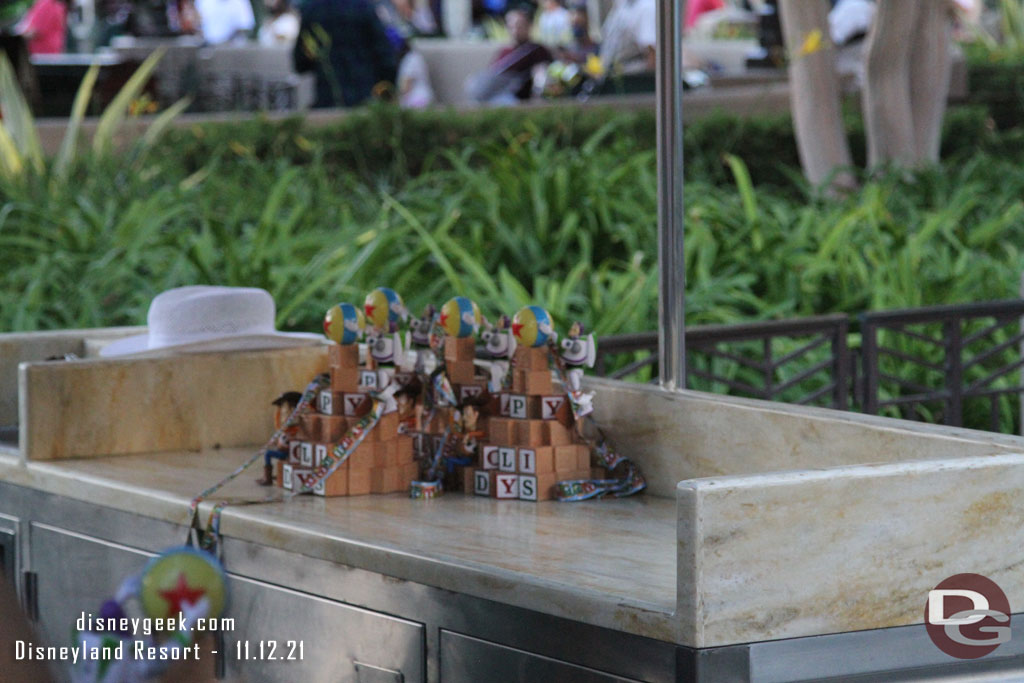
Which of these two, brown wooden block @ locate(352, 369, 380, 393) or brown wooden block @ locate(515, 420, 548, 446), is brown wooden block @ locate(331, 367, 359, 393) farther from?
brown wooden block @ locate(515, 420, 548, 446)

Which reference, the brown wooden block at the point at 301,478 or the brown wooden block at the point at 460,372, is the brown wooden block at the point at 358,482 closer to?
the brown wooden block at the point at 301,478

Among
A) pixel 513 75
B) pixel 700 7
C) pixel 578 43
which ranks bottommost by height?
pixel 513 75

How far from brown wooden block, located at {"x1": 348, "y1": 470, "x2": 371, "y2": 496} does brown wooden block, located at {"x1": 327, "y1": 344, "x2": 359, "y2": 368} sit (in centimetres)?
20

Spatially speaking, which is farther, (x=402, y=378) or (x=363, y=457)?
(x=402, y=378)

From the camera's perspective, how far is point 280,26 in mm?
21125

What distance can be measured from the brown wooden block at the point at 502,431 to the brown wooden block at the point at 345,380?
0.26m

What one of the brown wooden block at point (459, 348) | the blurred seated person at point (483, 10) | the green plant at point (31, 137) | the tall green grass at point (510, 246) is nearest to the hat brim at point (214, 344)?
the brown wooden block at point (459, 348)

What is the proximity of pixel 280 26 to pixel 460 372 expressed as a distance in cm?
1879

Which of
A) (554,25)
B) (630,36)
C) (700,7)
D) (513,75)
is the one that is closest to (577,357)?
(630,36)

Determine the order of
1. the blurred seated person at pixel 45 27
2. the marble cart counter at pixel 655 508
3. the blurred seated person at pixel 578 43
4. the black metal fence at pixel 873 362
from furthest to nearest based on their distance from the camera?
the blurred seated person at pixel 45 27
the blurred seated person at pixel 578 43
the black metal fence at pixel 873 362
the marble cart counter at pixel 655 508

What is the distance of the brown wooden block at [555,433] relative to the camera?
9.46 ft

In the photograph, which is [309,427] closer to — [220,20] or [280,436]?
[280,436]

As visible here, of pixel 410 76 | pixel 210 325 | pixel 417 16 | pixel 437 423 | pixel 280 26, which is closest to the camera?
pixel 437 423

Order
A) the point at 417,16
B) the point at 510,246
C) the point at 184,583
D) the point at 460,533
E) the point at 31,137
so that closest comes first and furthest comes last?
the point at 184,583 < the point at 460,533 < the point at 510,246 < the point at 31,137 < the point at 417,16
